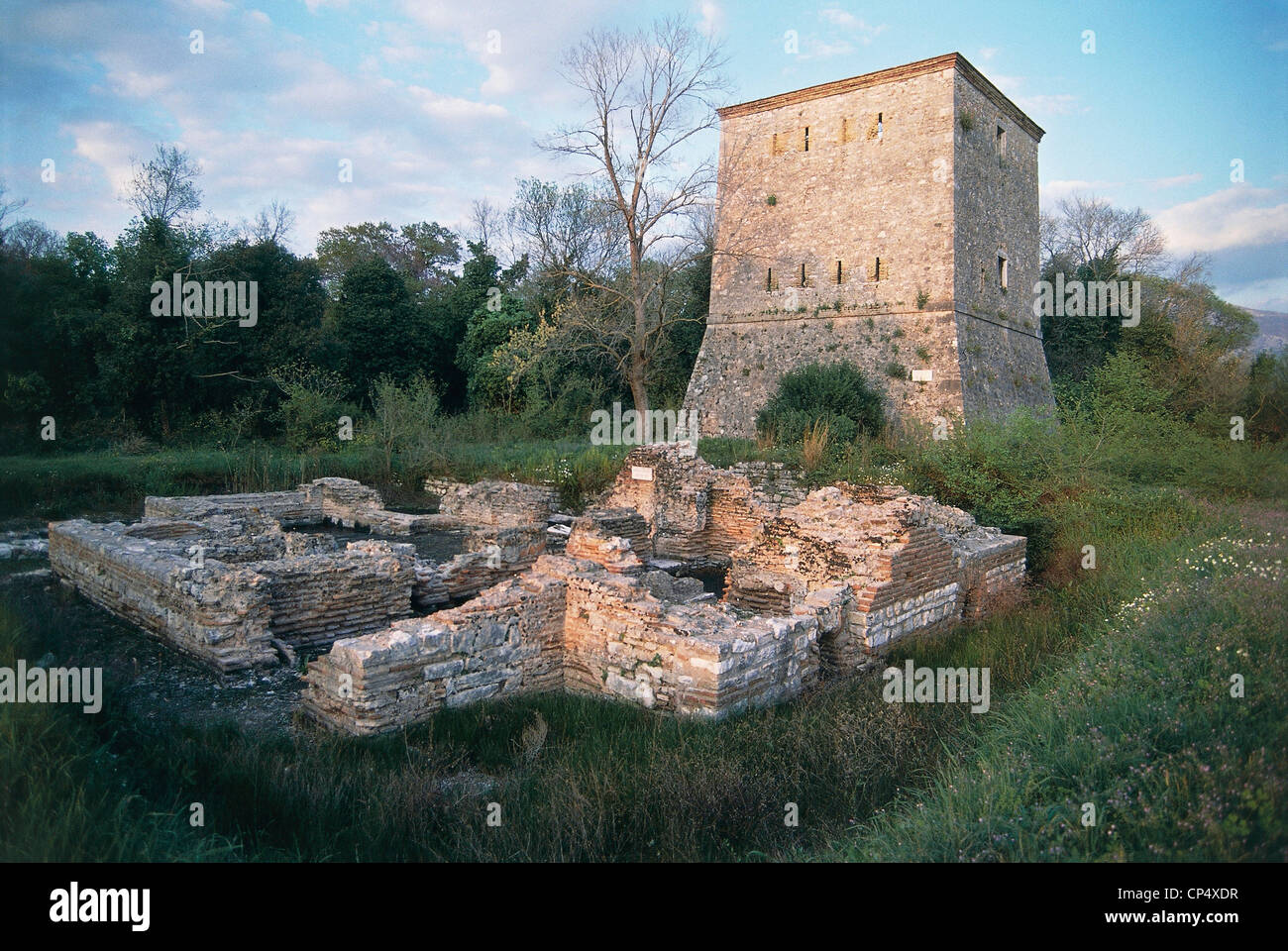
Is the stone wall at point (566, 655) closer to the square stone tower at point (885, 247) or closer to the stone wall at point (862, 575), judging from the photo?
the stone wall at point (862, 575)

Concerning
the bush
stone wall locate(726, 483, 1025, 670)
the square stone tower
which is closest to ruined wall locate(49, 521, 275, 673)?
stone wall locate(726, 483, 1025, 670)

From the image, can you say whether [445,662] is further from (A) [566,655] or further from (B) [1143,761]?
(B) [1143,761]

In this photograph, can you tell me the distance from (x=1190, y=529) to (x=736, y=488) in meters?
7.09

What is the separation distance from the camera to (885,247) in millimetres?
18562

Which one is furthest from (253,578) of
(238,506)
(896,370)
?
(896,370)

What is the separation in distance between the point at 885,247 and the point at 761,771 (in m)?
17.2

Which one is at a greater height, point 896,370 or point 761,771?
point 896,370

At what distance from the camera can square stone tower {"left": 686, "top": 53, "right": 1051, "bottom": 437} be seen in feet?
58.4

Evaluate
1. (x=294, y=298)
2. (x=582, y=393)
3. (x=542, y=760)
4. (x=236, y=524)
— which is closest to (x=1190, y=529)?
(x=542, y=760)

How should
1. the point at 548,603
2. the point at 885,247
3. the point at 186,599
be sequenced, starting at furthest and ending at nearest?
the point at 885,247 → the point at 186,599 → the point at 548,603

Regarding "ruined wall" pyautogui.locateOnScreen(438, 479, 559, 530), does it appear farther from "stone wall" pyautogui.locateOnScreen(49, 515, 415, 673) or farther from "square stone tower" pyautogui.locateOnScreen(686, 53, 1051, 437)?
"square stone tower" pyautogui.locateOnScreen(686, 53, 1051, 437)

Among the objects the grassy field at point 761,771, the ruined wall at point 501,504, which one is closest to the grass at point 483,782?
the grassy field at point 761,771
